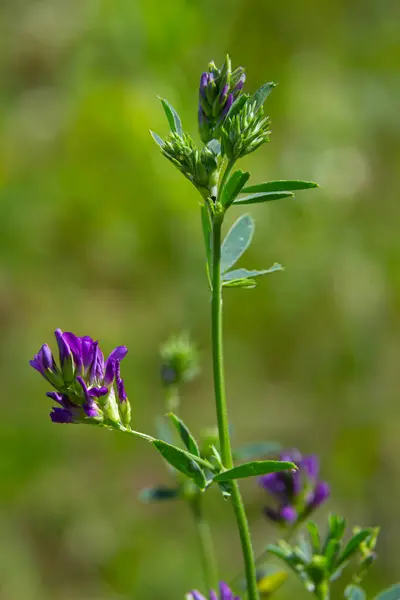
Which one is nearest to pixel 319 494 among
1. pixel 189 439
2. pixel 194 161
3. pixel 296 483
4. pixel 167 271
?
pixel 296 483

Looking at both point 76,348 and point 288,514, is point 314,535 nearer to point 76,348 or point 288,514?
point 288,514

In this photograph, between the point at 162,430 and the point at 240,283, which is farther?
the point at 162,430

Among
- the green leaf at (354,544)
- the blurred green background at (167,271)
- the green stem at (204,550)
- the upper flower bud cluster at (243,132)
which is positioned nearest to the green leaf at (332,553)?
the green leaf at (354,544)

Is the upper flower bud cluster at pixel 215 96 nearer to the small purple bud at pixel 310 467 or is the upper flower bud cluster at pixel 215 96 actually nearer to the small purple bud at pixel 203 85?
the small purple bud at pixel 203 85

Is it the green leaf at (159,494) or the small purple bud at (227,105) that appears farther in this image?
the green leaf at (159,494)

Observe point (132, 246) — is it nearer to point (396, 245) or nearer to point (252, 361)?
point (252, 361)

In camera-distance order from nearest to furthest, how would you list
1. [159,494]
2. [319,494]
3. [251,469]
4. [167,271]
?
[251,469] < [319,494] < [159,494] < [167,271]

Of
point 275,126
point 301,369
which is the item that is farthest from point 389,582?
point 275,126
